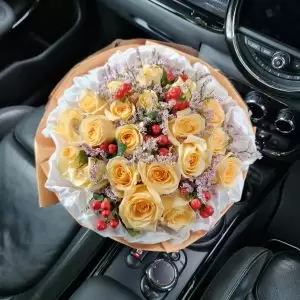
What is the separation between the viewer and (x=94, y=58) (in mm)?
1212

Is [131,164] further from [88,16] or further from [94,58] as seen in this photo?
[88,16]

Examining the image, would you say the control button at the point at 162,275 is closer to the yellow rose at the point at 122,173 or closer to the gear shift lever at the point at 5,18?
the yellow rose at the point at 122,173

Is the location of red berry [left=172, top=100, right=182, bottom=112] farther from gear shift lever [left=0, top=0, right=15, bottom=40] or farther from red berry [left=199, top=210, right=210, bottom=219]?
gear shift lever [left=0, top=0, right=15, bottom=40]

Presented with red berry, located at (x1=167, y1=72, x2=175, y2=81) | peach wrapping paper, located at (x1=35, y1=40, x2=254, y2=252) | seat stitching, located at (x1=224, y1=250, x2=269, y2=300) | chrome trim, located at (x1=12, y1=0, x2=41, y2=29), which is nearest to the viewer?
red berry, located at (x1=167, y1=72, x2=175, y2=81)

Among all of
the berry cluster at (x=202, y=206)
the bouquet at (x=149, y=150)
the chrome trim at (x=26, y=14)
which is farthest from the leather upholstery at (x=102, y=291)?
the chrome trim at (x=26, y=14)

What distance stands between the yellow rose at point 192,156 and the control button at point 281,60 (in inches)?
14.4

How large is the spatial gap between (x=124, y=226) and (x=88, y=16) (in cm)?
114

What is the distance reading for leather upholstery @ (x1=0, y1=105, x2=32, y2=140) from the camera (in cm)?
158

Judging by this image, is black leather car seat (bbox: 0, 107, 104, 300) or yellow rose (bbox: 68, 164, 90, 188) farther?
black leather car seat (bbox: 0, 107, 104, 300)

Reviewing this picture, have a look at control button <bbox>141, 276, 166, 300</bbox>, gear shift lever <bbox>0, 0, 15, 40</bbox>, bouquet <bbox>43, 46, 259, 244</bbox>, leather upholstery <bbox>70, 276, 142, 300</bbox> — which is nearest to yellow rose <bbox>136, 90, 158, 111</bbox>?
bouquet <bbox>43, 46, 259, 244</bbox>

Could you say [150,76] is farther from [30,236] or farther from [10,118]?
[10,118]

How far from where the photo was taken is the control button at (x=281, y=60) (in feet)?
4.01

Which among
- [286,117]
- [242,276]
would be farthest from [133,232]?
[286,117]

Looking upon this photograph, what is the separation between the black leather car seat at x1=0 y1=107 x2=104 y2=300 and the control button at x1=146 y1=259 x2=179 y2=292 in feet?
0.47
